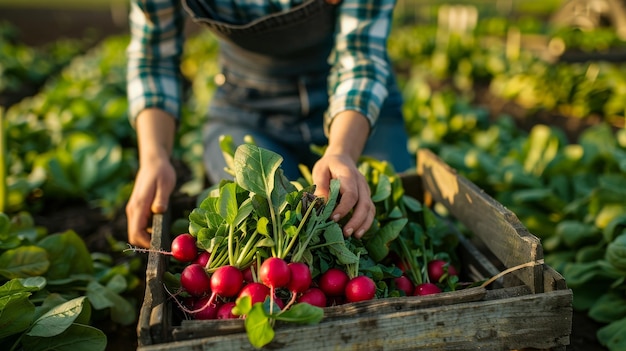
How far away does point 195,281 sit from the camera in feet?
5.74

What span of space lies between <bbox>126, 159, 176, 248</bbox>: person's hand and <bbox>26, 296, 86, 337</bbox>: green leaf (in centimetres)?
43

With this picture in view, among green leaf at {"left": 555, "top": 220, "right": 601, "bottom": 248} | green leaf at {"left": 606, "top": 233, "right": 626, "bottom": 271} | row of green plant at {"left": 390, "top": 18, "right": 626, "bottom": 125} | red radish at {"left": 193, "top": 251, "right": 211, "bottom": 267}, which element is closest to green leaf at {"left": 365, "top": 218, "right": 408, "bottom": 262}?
red radish at {"left": 193, "top": 251, "right": 211, "bottom": 267}

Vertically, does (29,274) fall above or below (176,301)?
above

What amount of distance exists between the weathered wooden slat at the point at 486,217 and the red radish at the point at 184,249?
1006mm

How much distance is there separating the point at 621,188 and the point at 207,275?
2.14 m

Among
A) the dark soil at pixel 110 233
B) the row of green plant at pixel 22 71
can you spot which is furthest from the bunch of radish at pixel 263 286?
the row of green plant at pixel 22 71

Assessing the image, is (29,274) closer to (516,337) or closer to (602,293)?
(516,337)

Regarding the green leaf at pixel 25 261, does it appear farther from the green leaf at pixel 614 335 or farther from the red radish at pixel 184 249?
the green leaf at pixel 614 335

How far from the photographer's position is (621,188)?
293 cm

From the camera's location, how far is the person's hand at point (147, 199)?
7.59 feet

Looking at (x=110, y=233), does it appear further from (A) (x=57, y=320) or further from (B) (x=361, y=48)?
(B) (x=361, y=48)

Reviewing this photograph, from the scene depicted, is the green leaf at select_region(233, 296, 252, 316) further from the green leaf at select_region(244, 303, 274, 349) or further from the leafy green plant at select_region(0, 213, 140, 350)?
the leafy green plant at select_region(0, 213, 140, 350)

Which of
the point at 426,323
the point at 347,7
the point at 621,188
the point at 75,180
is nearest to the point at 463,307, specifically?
the point at 426,323

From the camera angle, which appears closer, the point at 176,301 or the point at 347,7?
the point at 176,301
